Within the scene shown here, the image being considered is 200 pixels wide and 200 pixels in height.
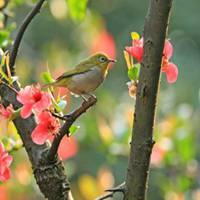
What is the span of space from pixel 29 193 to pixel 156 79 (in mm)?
2153

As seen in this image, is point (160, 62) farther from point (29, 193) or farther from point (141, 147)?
point (29, 193)

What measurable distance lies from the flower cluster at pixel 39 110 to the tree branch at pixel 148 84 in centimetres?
17

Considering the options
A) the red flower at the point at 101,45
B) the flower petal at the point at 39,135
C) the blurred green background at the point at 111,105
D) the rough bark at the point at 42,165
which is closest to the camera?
the flower petal at the point at 39,135

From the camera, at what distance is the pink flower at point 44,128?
1494 mm

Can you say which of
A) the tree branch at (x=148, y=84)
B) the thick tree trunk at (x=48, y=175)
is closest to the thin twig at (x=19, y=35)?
the thick tree trunk at (x=48, y=175)

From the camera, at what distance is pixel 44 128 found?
149 cm

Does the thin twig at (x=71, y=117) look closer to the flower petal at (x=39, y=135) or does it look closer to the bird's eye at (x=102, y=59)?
the flower petal at (x=39, y=135)

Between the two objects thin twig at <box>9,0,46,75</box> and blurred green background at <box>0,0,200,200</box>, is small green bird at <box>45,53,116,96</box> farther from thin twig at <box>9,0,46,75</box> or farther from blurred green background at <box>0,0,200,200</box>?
blurred green background at <box>0,0,200,200</box>

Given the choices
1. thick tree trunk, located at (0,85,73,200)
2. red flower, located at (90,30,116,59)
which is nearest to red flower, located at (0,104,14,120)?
thick tree trunk, located at (0,85,73,200)

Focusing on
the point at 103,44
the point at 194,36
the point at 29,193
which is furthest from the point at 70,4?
the point at 194,36

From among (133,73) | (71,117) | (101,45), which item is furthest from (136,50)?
(101,45)

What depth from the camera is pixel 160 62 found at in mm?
1402

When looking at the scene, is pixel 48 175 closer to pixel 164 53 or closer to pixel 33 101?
pixel 33 101

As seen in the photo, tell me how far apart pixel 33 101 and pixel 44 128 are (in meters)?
0.07
